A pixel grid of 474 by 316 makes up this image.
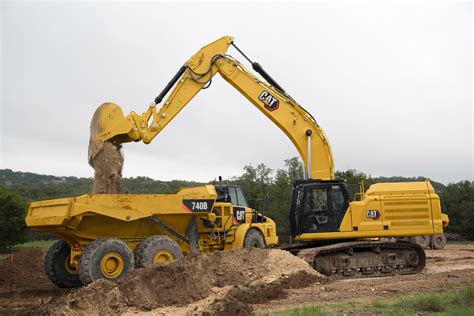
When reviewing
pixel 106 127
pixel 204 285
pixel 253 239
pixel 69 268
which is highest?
pixel 106 127

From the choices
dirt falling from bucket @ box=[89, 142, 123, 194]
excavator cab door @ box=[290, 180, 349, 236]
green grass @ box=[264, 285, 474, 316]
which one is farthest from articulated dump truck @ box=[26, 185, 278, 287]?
green grass @ box=[264, 285, 474, 316]

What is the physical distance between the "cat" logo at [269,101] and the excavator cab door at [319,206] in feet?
7.72

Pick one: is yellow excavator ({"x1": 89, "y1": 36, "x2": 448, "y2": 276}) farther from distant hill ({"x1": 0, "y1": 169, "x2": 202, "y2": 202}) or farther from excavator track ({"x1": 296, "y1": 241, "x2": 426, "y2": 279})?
distant hill ({"x1": 0, "y1": 169, "x2": 202, "y2": 202})

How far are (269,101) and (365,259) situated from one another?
484 cm

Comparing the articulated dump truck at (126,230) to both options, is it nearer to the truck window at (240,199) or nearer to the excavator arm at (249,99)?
the truck window at (240,199)

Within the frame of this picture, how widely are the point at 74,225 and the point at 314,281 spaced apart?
5.30 meters

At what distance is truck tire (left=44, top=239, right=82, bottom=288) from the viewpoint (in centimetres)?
1279

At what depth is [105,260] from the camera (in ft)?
37.2

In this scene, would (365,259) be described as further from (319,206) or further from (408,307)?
(408,307)

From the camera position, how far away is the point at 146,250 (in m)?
12.0

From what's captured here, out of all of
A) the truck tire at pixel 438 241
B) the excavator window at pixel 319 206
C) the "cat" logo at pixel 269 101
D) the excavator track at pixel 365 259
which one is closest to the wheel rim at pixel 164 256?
the excavator track at pixel 365 259

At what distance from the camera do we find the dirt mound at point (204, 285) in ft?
27.9

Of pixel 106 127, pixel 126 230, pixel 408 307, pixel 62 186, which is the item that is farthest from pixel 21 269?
pixel 62 186

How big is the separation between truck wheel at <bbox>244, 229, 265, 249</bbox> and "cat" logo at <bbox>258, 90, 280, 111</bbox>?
11.4 ft
